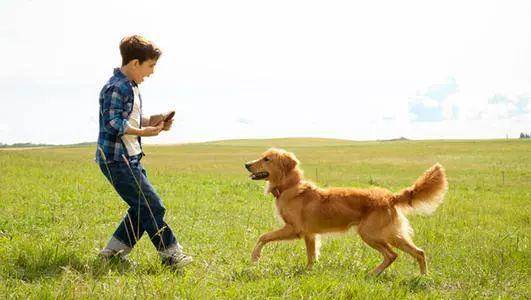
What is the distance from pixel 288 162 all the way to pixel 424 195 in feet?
5.88

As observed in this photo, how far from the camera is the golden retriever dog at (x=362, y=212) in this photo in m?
6.47

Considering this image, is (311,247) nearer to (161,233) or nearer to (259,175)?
(259,175)

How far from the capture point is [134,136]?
5.88 metres

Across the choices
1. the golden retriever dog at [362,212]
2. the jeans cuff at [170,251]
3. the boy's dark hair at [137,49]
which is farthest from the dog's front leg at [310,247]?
the boy's dark hair at [137,49]

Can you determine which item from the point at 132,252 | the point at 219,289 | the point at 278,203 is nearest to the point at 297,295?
the point at 219,289

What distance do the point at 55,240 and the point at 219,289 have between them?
2.95 meters

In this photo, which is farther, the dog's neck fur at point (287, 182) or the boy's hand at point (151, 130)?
the dog's neck fur at point (287, 182)

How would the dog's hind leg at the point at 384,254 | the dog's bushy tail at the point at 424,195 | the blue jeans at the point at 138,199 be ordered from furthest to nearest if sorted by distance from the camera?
the dog's bushy tail at the point at 424,195 < the dog's hind leg at the point at 384,254 < the blue jeans at the point at 138,199

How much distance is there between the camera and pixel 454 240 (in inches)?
343

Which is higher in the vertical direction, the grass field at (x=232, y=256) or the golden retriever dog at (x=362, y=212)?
the golden retriever dog at (x=362, y=212)

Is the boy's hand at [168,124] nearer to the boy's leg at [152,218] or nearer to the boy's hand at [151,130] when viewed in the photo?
the boy's hand at [151,130]

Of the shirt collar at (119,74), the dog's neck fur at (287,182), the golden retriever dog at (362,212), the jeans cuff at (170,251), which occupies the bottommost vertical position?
the jeans cuff at (170,251)

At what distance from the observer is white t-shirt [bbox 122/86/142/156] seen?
579cm

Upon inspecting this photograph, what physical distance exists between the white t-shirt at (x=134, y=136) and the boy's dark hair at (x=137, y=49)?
0.36m
